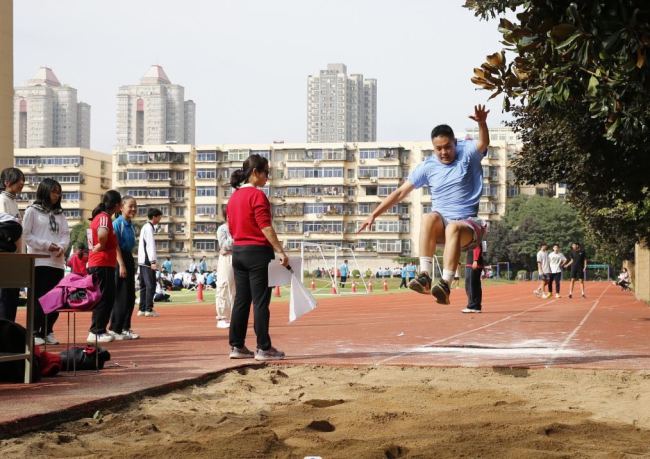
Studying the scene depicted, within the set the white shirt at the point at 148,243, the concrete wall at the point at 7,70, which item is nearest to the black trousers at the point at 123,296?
the white shirt at the point at 148,243

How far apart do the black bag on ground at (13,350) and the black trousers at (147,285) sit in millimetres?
9540

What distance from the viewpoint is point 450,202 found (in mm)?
8938

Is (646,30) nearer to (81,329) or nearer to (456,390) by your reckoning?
(456,390)

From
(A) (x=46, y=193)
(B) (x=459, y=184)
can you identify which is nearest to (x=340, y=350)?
(B) (x=459, y=184)

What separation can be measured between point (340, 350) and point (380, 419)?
4.23m

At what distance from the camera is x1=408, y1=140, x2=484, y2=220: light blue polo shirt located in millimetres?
8914

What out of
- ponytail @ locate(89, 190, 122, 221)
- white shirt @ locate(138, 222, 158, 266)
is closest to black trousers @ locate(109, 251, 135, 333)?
ponytail @ locate(89, 190, 122, 221)

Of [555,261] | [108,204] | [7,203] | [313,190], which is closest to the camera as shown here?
[7,203]

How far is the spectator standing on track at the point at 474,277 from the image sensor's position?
1598 cm

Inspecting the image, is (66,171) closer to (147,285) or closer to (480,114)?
(147,285)

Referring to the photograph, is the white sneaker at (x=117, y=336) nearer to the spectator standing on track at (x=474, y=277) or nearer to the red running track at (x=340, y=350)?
the red running track at (x=340, y=350)

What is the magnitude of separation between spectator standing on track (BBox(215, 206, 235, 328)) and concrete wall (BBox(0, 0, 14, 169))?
33217mm

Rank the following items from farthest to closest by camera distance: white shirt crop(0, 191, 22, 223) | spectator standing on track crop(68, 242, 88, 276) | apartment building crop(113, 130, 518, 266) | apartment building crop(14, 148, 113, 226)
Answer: apartment building crop(14, 148, 113, 226), apartment building crop(113, 130, 518, 266), spectator standing on track crop(68, 242, 88, 276), white shirt crop(0, 191, 22, 223)

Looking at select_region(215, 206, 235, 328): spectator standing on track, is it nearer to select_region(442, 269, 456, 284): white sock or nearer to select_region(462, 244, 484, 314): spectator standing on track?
select_region(462, 244, 484, 314): spectator standing on track
